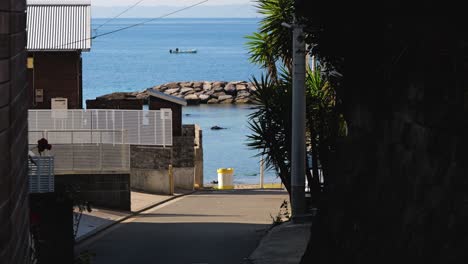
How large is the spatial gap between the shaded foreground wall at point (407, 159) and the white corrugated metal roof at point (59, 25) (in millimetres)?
30379

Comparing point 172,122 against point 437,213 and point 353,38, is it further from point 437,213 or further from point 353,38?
point 437,213

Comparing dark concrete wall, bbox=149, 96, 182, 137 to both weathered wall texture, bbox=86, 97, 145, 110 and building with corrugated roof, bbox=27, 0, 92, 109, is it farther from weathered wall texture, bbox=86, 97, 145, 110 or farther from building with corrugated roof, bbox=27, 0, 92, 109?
building with corrugated roof, bbox=27, 0, 92, 109

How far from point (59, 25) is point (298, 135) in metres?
24.2

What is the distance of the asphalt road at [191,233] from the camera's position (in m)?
19.0

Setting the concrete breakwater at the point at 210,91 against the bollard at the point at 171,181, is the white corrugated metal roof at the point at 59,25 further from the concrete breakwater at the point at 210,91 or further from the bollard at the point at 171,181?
the concrete breakwater at the point at 210,91

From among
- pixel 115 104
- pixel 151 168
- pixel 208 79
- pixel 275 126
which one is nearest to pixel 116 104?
pixel 115 104

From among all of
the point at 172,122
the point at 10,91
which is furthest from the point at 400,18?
the point at 172,122

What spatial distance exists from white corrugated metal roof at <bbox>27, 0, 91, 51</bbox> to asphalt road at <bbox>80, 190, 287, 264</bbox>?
12.0 metres

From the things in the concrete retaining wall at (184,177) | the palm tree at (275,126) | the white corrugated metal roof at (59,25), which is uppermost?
the white corrugated metal roof at (59,25)

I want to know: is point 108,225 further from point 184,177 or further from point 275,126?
point 184,177

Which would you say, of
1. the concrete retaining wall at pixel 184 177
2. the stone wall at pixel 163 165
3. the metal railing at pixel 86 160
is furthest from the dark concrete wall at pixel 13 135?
the concrete retaining wall at pixel 184 177

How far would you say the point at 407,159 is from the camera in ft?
35.1

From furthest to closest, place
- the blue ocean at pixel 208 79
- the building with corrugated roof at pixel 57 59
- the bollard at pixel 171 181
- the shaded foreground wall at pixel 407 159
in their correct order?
the blue ocean at pixel 208 79
the building with corrugated roof at pixel 57 59
the bollard at pixel 171 181
the shaded foreground wall at pixel 407 159

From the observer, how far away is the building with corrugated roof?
41375 millimetres
